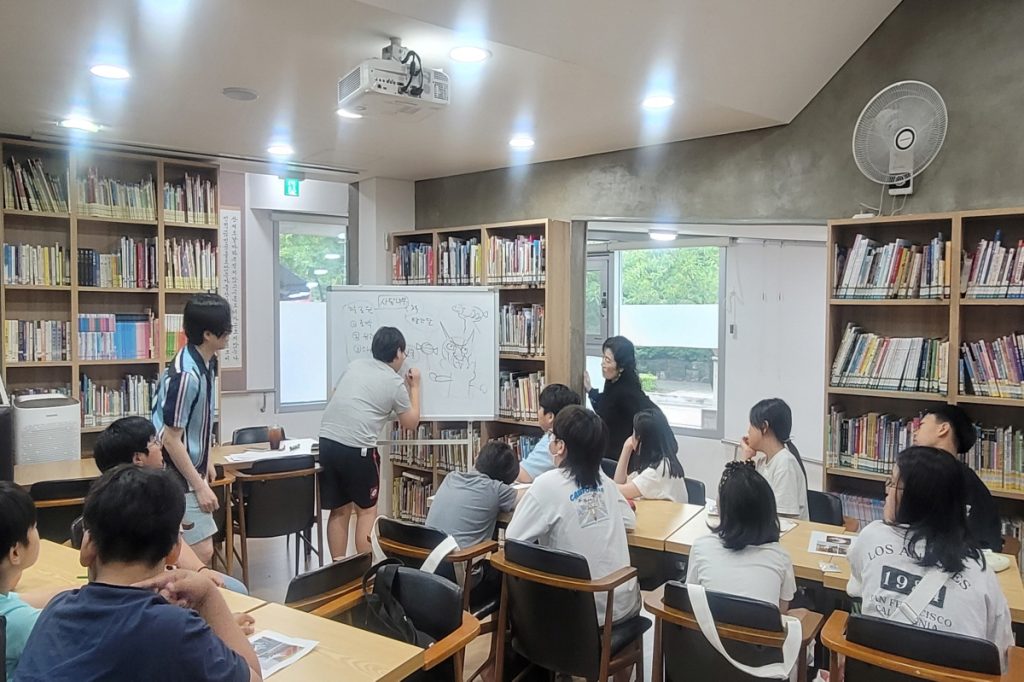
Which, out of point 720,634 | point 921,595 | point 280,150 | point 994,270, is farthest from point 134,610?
point 280,150

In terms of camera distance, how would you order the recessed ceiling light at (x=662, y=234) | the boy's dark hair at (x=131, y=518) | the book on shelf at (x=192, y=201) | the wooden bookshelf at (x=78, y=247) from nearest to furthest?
the boy's dark hair at (x=131, y=518) → the wooden bookshelf at (x=78, y=247) → the book on shelf at (x=192, y=201) → the recessed ceiling light at (x=662, y=234)

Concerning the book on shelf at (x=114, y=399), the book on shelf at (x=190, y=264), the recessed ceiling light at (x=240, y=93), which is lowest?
the book on shelf at (x=114, y=399)

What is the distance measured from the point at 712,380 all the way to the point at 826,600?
14.4 feet

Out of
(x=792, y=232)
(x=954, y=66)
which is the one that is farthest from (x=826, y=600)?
(x=792, y=232)

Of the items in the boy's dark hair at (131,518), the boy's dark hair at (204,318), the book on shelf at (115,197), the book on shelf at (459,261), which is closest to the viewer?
the boy's dark hair at (131,518)

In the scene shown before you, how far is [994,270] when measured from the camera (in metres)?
3.17

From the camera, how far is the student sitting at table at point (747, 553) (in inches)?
90.0

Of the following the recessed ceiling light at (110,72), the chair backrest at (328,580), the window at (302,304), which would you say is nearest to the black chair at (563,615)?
the chair backrest at (328,580)

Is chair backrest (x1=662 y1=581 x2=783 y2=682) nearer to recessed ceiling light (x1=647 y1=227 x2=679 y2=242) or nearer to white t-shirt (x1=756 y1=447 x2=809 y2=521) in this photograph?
white t-shirt (x1=756 y1=447 x2=809 y2=521)

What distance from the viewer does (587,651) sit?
2.51 metres

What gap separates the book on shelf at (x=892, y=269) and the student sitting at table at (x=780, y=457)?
80 centimetres

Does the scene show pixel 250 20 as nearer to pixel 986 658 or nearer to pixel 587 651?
pixel 587 651

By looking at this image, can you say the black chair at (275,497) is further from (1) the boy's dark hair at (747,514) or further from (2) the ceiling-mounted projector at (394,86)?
(1) the boy's dark hair at (747,514)

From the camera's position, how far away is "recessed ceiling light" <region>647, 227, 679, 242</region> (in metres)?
6.94
